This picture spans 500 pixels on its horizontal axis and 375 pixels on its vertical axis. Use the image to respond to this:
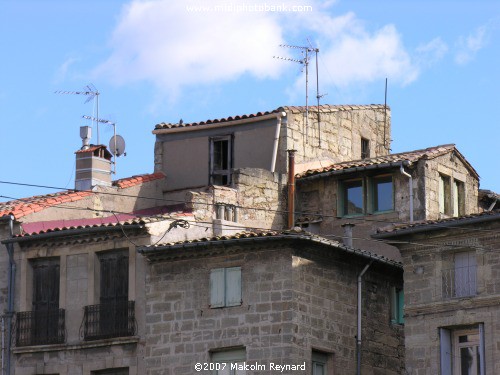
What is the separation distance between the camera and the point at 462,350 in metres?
35.3

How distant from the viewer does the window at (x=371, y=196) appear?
4169cm

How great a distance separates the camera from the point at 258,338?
3659 cm

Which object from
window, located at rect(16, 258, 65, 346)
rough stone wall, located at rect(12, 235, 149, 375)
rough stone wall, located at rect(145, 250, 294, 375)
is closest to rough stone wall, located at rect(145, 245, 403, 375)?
rough stone wall, located at rect(145, 250, 294, 375)

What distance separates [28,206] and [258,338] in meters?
7.61

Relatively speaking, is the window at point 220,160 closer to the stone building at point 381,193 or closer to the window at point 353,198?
the stone building at point 381,193

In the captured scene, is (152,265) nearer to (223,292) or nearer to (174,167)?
(223,292)

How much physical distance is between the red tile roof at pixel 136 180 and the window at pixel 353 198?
18.3 ft

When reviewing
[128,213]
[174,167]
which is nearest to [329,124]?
[174,167]

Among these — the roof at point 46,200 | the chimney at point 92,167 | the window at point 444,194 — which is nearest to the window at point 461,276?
the window at point 444,194

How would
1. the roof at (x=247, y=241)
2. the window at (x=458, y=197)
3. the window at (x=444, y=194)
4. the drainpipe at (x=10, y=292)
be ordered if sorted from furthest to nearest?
the window at (x=458, y=197) < the window at (x=444, y=194) < the drainpipe at (x=10, y=292) < the roof at (x=247, y=241)

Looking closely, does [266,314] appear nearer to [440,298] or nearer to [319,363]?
[319,363]

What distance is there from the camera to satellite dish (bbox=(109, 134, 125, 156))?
45250 millimetres

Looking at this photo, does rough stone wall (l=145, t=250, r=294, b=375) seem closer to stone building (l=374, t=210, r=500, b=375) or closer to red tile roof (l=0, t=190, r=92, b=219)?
stone building (l=374, t=210, r=500, b=375)

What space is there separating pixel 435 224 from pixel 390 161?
5.86 m
